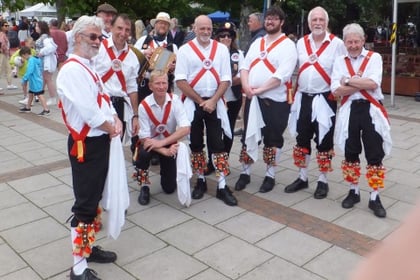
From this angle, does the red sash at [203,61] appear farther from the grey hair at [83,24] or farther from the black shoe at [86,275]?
the black shoe at [86,275]

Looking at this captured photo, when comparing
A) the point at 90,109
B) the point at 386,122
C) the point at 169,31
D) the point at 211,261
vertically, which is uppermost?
the point at 169,31

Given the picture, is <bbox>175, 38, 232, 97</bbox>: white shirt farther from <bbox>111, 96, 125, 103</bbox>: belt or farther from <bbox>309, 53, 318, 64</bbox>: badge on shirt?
<bbox>309, 53, 318, 64</bbox>: badge on shirt

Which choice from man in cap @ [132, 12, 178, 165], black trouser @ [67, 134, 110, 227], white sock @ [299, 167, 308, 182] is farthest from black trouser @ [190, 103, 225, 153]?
black trouser @ [67, 134, 110, 227]

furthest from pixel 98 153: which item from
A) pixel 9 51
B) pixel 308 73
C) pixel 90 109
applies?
pixel 9 51

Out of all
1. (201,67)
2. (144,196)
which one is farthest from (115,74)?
(144,196)

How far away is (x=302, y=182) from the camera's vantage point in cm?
493

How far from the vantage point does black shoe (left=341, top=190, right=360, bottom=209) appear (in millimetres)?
4414

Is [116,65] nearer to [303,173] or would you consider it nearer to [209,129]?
[209,129]

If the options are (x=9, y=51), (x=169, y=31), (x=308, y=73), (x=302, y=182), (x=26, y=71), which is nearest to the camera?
(x=308, y=73)

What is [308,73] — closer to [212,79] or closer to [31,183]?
[212,79]

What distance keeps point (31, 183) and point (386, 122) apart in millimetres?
3965

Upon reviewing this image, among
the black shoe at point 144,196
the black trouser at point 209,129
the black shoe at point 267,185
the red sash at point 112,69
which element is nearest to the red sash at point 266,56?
the black trouser at point 209,129

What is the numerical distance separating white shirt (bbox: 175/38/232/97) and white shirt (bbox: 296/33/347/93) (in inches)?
30.2

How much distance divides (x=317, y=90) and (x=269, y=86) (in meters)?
0.49
